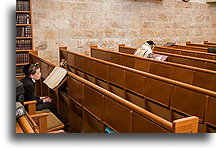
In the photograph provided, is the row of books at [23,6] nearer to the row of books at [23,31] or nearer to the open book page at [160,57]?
the row of books at [23,31]

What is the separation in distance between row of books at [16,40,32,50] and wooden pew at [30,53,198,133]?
2497 millimetres

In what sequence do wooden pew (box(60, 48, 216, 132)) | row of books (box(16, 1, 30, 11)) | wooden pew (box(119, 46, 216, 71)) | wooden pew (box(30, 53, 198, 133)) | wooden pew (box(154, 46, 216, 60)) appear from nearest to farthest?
wooden pew (box(30, 53, 198, 133))
wooden pew (box(60, 48, 216, 132))
wooden pew (box(119, 46, 216, 71))
wooden pew (box(154, 46, 216, 60))
row of books (box(16, 1, 30, 11))

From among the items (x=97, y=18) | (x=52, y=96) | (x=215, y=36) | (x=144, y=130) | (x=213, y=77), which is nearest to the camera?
(x=144, y=130)

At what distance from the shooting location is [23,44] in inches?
233

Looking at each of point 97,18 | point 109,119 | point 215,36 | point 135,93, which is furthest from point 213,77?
point 215,36

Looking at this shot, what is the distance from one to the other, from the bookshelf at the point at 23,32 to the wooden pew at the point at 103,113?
2.37 metres

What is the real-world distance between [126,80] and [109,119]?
142 cm

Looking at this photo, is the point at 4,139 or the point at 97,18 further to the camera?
the point at 97,18

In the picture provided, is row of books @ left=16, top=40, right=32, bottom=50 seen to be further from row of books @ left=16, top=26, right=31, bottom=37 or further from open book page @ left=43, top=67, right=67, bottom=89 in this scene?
open book page @ left=43, top=67, right=67, bottom=89

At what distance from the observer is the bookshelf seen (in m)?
5.76

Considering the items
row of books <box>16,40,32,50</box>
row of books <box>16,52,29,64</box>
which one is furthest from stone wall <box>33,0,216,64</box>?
row of books <box>16,52,29,64</box>

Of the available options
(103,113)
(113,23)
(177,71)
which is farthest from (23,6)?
(103,113)

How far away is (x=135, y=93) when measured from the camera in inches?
150
